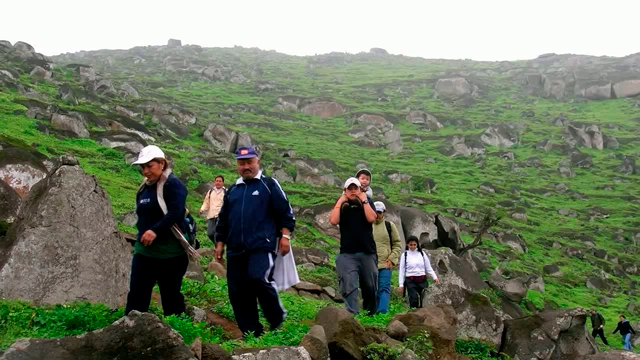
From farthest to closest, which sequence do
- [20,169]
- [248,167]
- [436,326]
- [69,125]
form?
[69,125] → [20,169] → [436,326] → [248,167]

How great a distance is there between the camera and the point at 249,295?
6910mm

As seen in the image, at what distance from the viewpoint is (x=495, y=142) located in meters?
79.4

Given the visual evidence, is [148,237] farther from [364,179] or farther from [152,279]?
[364,179]

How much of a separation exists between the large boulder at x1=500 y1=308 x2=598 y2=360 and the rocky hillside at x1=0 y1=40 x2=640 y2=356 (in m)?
0.24

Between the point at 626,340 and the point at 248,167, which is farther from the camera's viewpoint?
the point at 626,340

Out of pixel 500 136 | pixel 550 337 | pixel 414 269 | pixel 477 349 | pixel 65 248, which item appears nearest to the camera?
pixel 65 248

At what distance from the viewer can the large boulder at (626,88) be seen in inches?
4181

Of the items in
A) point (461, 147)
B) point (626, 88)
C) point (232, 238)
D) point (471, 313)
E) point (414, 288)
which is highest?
point (232, 238)

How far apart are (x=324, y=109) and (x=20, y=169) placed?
247ft

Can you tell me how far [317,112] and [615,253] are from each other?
55.7 metres

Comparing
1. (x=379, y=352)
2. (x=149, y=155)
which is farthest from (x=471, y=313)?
(x=149, y=155)

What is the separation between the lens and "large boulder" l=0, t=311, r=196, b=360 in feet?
16.1

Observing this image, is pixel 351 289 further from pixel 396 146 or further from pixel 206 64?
pixel 206 64

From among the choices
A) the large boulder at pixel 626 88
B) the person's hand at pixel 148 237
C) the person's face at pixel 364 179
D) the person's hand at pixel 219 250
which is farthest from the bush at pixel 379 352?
the large boulder at pixel 626 88
